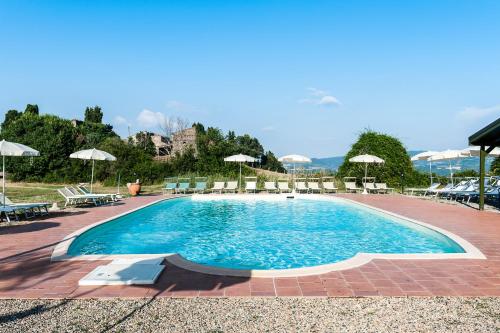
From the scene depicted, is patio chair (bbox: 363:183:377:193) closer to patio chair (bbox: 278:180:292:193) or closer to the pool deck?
patio chair (bbox: 278:180:292:193)

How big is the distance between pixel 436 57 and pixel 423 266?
1559 centimetres

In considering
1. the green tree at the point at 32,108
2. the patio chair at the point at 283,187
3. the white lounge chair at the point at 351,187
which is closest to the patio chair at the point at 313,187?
the patio chair at the point at 283,187

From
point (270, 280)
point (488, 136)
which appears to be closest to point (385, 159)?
point (488, 136)

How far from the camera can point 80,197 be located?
12.1 metres

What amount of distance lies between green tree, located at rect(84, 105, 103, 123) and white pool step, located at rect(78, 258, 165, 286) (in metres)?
51.7

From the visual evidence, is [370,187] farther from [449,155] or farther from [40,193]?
[40,193]

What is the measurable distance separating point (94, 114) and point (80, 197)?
4400 cm

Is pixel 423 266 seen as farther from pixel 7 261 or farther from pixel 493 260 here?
pixel 7 261

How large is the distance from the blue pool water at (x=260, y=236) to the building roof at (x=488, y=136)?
3690mm

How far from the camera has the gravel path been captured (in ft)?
10.5

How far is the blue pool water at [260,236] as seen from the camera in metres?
6.93

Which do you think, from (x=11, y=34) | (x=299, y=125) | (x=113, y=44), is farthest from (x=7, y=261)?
(x=299, y=125)

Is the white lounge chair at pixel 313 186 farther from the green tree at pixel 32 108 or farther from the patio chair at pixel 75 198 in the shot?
the green tree at pixel 32 108

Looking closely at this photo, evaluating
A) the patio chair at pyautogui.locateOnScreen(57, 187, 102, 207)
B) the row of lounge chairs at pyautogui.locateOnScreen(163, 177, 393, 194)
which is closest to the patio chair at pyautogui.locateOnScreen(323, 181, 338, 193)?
the row of lounge chairs at pyautogui.locateOnScreen(163, 177, 393, 194)
